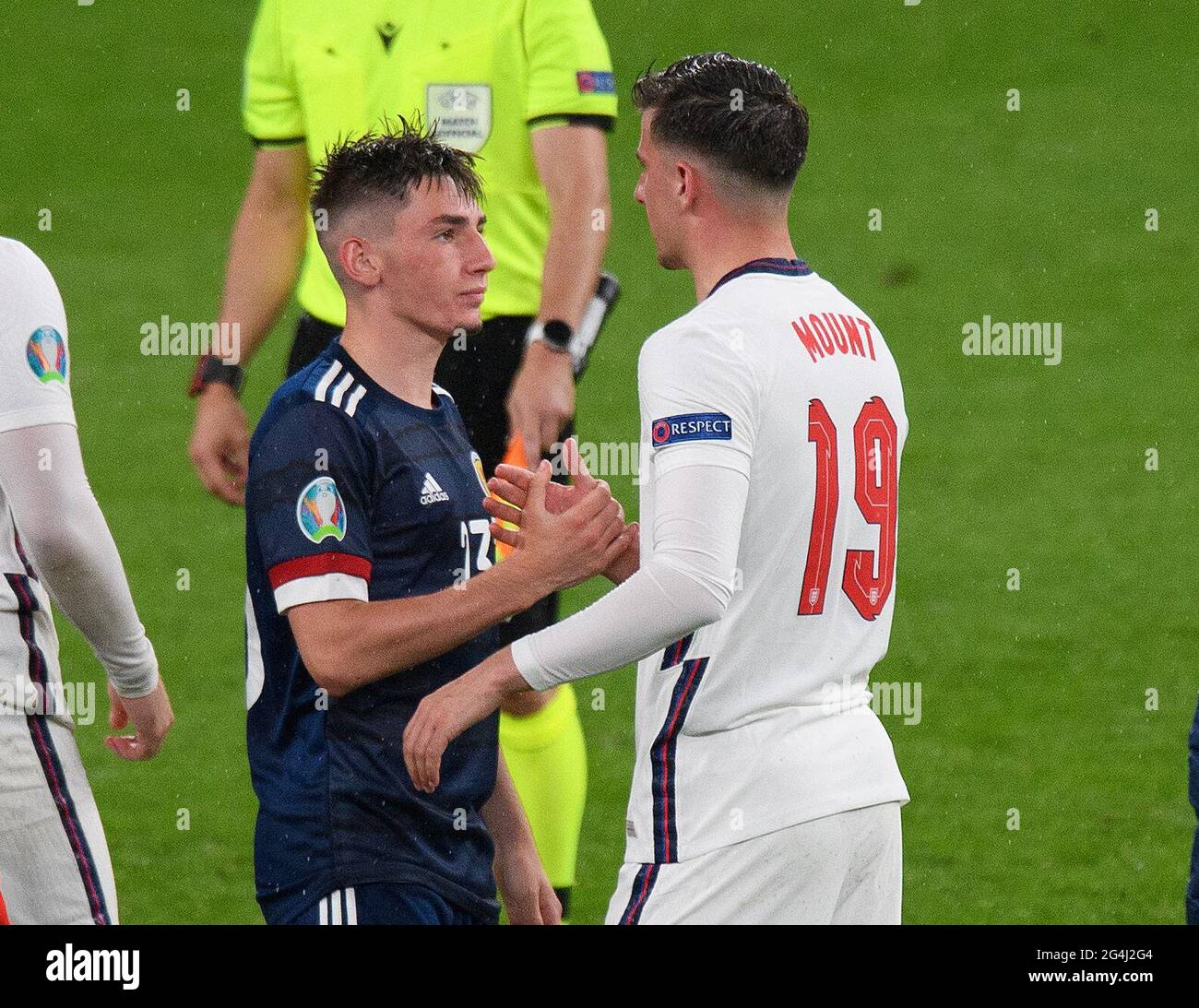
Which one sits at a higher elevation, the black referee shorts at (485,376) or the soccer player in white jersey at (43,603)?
the black referee shorts at (485,376)

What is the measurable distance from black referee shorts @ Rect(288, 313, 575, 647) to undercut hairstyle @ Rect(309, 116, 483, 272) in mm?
1355

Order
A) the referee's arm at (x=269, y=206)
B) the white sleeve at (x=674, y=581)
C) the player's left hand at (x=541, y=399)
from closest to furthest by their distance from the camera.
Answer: the white sleeve at (x=674, y=581)
the player's left hand at (x=541, y=399)
the referee's arm at (x=269, y=206)

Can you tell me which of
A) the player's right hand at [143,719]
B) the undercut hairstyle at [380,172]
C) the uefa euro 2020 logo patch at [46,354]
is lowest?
the player's right hand at [143,719]

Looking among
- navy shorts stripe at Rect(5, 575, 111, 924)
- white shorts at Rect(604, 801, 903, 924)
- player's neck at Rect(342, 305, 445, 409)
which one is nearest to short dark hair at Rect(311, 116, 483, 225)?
player's neck at Rect(342, 305, 445, 409)

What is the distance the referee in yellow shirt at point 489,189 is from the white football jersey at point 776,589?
6.01ft

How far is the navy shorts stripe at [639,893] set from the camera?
3.49 metres

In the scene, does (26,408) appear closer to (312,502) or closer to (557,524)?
(312,502)

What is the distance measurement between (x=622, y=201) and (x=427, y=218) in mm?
12972

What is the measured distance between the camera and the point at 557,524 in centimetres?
365

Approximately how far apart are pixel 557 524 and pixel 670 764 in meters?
0.47

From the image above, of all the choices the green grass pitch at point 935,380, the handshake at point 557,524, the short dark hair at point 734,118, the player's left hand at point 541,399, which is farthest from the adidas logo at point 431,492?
the green grass pitch at point 935,380

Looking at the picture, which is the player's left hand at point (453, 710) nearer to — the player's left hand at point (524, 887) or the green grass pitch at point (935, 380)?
the player's left hand at point (524, 887)

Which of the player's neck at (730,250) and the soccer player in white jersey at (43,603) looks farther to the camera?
the player's neck at (730,250)

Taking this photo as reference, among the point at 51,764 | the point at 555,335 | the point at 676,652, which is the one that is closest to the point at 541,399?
the point at 555,335
